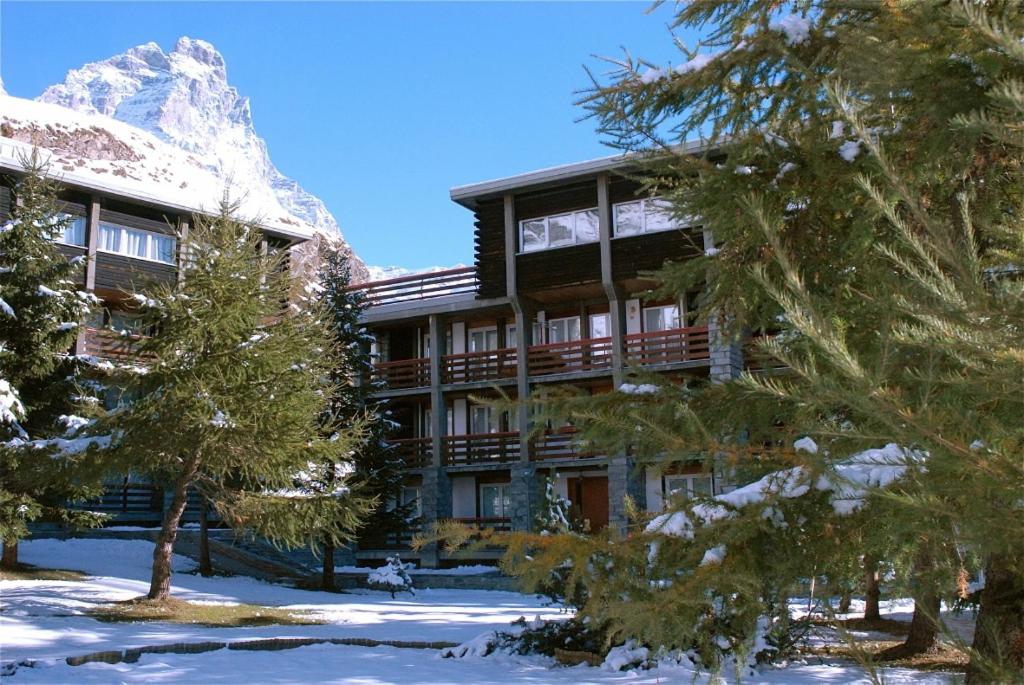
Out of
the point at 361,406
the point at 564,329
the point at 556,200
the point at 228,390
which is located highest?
the point at 556,200

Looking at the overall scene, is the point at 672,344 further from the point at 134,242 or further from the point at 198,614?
the point at 134,242

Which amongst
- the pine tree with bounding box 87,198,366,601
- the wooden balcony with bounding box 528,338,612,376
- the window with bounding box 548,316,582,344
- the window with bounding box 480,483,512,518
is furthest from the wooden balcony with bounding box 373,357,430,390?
the pine tree with bounding box 87,198,366,601

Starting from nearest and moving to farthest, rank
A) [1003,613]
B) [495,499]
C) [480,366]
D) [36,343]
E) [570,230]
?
[1003,613] → [36,343] → [570,230] → [480,366] → [495,499]

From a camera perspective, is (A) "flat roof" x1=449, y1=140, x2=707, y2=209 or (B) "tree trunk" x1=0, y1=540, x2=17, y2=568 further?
(A) "flat roof" x1=449, y1=140, x2=707, y2=209

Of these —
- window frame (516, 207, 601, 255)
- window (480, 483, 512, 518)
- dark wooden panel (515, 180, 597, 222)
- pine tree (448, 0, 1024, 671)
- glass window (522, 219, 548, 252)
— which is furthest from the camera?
window (480, 483, 512, 518)

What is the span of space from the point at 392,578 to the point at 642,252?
1244 cm

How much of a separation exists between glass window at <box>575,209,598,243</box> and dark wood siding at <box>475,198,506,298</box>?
8.71 ft

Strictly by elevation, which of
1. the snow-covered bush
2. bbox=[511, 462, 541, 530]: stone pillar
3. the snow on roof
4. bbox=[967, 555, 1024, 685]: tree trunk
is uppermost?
the snow on roof

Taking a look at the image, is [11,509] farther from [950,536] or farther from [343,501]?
[950,536]

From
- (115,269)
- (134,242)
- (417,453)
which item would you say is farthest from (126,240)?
(417,453)

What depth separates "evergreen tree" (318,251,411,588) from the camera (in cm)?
2459

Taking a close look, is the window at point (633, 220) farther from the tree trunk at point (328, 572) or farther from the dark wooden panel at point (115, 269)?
the dark wooden panel at point (115, 269)

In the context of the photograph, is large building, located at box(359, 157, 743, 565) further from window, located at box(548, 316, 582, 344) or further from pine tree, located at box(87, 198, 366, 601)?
pine tree, located at box(87, 198, 366, 601)

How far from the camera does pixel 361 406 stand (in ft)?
79.5
